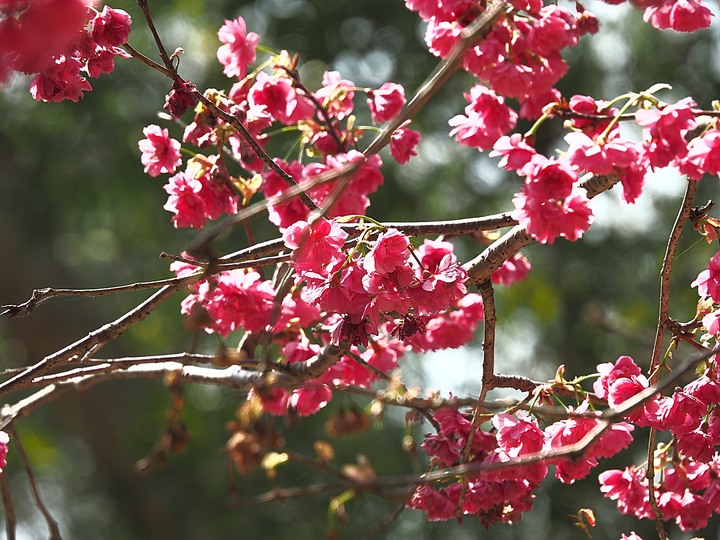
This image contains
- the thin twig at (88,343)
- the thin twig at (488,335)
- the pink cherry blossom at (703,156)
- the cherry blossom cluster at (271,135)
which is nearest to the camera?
the pink cherry blossom at (703,156)

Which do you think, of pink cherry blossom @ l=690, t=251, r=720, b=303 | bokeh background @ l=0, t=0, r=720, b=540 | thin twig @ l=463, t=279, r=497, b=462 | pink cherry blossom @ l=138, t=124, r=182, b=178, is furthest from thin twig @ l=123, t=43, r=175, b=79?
bokeh background @ l=0, t=0, r=720, b=540

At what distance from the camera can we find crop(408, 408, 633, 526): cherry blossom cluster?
1.22m

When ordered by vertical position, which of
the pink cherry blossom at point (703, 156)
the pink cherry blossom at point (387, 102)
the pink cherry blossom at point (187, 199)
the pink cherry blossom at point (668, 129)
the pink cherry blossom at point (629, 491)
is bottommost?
the pink cherry blossom at point (629, 491)

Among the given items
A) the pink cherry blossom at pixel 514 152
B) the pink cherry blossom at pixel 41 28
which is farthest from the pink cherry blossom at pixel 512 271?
the pink cherry blossom at pixel 41 28

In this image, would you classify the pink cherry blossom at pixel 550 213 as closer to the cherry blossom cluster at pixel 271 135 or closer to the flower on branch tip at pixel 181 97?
the cherry blossom cluster at pixel 271 135

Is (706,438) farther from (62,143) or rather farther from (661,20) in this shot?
(62,143)

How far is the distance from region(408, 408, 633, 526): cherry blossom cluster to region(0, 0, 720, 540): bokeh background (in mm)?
2222

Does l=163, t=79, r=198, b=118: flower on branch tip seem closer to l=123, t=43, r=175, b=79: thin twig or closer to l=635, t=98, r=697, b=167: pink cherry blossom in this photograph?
l=123, t=43, r=175, b=79: thin twig

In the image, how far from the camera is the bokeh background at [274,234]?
13.1 ft

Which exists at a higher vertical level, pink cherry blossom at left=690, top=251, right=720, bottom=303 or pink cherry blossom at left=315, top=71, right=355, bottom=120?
pink cherry blossom at left=315, top=71, right=355, bottom=120

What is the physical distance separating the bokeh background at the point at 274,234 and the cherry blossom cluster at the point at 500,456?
2.22 meters

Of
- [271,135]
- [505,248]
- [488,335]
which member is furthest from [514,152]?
[271,135]

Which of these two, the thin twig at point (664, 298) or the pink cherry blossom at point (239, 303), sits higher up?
the pink cherry blossom at point (239, 303)

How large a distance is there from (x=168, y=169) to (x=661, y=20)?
0.78m
